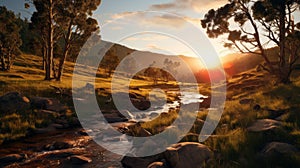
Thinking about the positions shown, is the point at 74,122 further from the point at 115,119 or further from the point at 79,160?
the point at 79,160

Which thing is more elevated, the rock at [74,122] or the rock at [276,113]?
the rock at [276,113]

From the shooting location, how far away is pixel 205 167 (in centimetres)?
662

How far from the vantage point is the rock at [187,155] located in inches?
277

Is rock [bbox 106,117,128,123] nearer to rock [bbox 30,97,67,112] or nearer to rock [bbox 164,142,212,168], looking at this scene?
rock [bbox 30,97,67,112]

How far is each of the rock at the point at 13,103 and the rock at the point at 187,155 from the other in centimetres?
1505

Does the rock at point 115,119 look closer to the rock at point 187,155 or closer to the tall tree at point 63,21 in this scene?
the rock at point 187,155

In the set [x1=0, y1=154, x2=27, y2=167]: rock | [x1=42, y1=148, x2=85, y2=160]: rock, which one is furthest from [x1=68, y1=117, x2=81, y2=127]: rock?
[x1=0, y1=154, x2=27, y2=167]: rock

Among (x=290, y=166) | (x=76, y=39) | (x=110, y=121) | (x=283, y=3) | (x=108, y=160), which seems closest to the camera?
(x=290, y=166)

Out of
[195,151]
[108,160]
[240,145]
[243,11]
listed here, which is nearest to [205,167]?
[195,151]

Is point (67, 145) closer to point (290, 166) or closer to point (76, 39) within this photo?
point (290, 166)

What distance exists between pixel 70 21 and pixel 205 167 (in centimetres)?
3646

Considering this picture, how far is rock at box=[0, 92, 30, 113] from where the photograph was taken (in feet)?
56.9

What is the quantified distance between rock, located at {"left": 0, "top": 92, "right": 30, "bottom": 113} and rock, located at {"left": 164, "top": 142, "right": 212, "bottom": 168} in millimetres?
15053

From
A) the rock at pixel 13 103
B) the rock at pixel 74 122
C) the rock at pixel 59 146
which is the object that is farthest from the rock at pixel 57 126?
the rock at pixel 59 146
